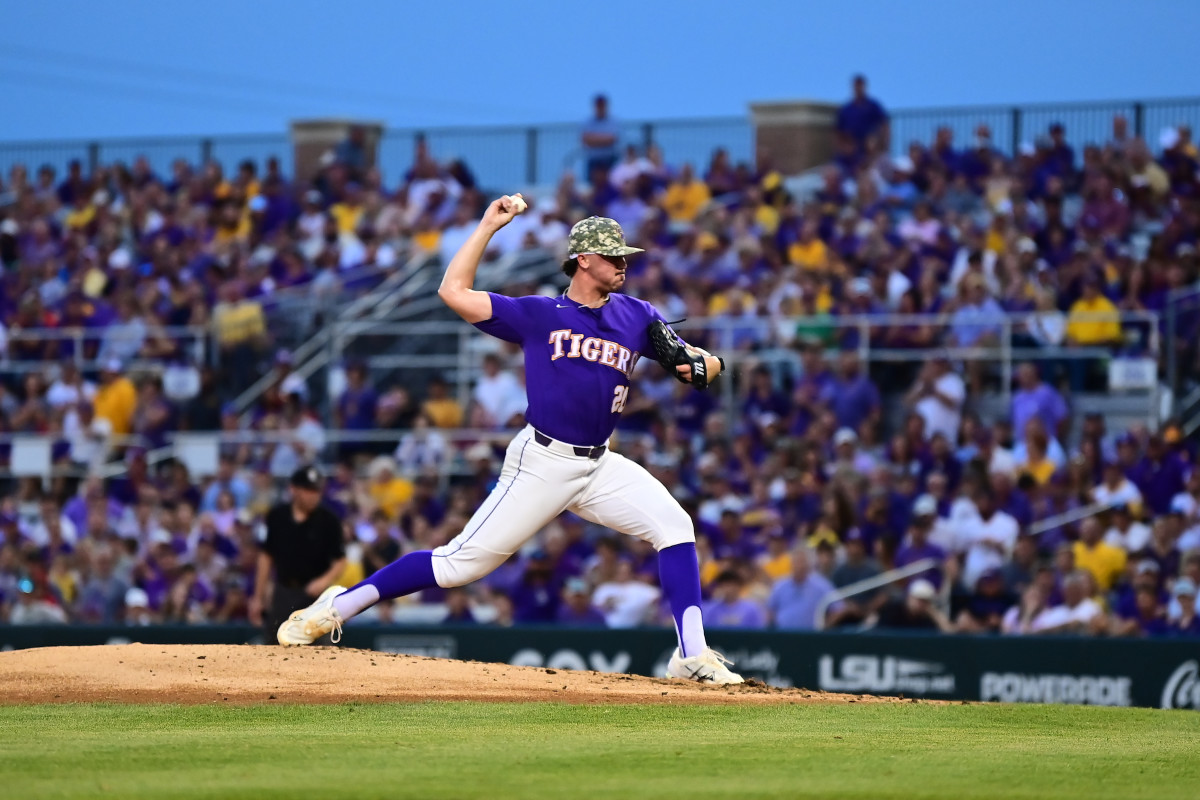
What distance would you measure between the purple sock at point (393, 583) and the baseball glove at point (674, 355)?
138cm

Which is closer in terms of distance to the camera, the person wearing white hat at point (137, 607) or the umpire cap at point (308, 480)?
the umpire cap at point (308, 480)

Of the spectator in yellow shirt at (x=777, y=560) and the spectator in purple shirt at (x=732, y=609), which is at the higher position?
the spectator in yellow shirt at (x=777, y=560)

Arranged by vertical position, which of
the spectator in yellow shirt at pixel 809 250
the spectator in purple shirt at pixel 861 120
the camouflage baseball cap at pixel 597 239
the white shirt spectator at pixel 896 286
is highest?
the spectator in purple shirt at pixel 861 120

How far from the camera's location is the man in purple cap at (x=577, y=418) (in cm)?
780

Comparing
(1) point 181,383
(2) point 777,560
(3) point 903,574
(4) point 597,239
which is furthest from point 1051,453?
(1) point 181,383

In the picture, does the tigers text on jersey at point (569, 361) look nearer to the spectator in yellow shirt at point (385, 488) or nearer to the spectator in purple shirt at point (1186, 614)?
the spectator in purple shirt at point (1186, 614)

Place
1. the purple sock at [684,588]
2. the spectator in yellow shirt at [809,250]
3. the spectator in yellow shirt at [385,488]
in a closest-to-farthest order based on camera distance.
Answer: the purple sock at [684,588]
the spectator in yellow shirt at [385,488]
the spectator in yellow shirt at [809,250]

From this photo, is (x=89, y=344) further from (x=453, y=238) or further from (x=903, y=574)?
(x=903, y=574)

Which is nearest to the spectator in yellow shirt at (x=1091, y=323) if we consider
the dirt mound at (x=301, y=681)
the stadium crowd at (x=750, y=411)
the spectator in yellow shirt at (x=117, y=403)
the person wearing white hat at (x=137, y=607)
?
the stadium crowd at (x=750, y=411)

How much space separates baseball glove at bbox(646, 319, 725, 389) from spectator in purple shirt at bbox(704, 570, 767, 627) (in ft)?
21.1

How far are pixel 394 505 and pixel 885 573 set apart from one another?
202 inches

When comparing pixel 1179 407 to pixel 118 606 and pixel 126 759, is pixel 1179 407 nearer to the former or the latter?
pixel 118 606

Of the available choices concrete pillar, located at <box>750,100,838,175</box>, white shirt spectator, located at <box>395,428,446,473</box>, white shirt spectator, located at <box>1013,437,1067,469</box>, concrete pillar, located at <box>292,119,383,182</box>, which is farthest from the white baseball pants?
concrete pillar, located at <box>292,119,383,182</box>

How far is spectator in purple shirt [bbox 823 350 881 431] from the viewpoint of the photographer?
53.6 ft
